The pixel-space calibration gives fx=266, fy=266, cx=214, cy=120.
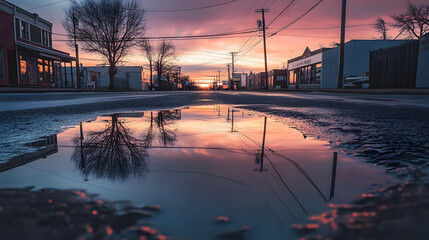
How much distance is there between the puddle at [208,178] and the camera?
32.4 inches

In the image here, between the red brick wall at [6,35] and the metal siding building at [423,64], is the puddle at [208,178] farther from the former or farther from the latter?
the metal siding building at [423,64]

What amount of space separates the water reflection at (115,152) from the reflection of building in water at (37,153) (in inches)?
6.2

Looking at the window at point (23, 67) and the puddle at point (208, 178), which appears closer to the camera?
the puddle at point (208, 178)

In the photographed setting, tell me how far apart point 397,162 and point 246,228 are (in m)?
1.18

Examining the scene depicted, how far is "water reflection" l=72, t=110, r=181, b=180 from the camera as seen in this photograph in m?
1.33

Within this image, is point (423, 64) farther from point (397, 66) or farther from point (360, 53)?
point (360, 53)

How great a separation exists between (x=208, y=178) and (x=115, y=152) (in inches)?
31.4

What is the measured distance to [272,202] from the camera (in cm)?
96

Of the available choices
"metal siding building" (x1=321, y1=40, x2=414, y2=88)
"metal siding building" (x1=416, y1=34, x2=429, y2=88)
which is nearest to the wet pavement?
"metal siding building" (x1=416, y1=34, x2=429, y2=88)

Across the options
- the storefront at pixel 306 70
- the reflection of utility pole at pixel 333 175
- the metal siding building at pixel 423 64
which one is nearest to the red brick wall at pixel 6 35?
the reflection of utility pole at pixel 333 175

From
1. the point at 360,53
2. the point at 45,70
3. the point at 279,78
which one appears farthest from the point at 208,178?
the point at 279,78

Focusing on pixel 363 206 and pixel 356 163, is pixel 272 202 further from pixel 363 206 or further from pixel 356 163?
pixel 356 163

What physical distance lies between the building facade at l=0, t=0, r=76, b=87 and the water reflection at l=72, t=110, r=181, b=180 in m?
21.6

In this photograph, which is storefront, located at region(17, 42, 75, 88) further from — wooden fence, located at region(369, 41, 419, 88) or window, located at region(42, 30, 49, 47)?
wooden fence, located at region(369, 41, 419, 88)
